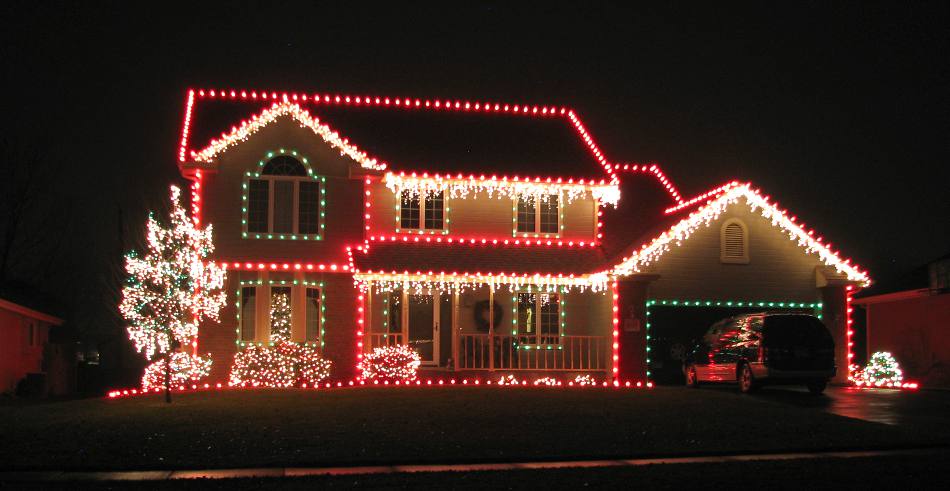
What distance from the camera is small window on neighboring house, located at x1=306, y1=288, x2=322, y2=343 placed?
23.7 m

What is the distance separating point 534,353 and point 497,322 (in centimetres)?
133

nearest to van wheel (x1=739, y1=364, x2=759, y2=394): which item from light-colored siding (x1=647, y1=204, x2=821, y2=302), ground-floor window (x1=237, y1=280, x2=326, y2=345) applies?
light-colored siding (x1=647, y1=204, x2=821, y2=302)

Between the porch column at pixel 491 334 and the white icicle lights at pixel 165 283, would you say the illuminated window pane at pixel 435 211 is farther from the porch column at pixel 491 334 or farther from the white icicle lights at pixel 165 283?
the white icicle lights at pixel 165 283

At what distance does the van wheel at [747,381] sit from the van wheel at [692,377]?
1.90 m

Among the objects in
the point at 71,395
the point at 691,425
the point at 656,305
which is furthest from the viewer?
the point at 71,395

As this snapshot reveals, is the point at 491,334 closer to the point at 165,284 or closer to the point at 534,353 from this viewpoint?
the point at 534,353

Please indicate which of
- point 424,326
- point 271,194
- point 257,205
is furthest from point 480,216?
point 257,205

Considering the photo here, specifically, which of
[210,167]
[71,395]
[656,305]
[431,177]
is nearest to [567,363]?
[656,305]

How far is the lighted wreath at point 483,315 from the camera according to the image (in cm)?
2556

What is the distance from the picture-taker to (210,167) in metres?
23.2

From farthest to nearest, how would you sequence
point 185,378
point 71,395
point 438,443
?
point 71,395, point 185,378, point 438,443

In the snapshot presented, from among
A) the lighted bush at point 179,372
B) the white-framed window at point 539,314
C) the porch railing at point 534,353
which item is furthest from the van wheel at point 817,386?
the lighted bush at point 179,372

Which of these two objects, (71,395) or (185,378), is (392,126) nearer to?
(185,378)

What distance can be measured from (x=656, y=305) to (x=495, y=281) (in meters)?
4.24
